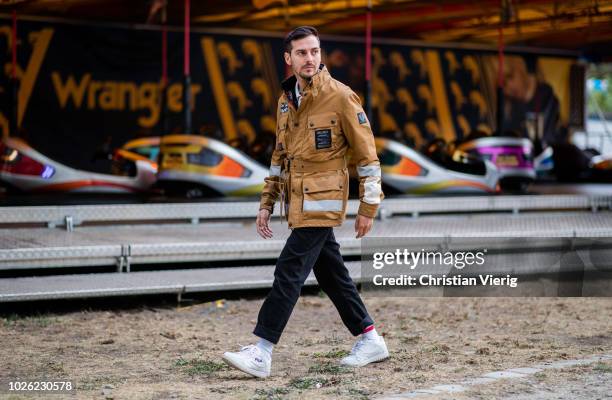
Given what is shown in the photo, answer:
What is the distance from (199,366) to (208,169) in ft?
22.3

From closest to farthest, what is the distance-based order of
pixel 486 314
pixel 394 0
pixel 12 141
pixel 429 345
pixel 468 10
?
pixel 429 345 → pixel 486 314 → pixel 12 141 → pixel 394 0 → pixel 468 10

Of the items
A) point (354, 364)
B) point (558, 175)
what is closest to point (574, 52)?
point (558, 175)

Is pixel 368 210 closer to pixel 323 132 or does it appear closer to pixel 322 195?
pixel 322 195

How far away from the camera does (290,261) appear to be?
4.41m

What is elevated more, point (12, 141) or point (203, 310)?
point (12, 141)

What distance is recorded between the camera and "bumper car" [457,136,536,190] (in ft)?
43.5

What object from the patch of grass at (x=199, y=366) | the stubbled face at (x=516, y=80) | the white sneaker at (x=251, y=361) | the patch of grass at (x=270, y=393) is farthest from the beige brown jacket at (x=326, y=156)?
the stubbled face at (x=516, y=80)

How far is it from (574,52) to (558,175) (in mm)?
5300

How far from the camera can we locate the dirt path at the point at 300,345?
14.2 feet

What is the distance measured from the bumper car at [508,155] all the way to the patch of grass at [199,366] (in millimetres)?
8784

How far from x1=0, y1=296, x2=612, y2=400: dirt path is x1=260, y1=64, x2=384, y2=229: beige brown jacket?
2.49ft

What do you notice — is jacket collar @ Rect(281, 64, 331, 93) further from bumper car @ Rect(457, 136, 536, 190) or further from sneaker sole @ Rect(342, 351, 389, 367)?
bumper car @ Rect(457, 136, 536, 190)

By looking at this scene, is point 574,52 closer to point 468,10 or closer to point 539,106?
point 539,106

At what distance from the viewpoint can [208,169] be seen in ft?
37.4
